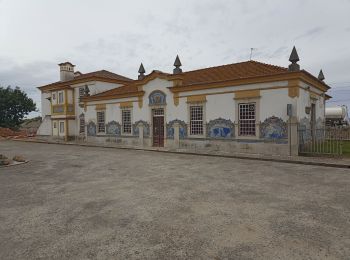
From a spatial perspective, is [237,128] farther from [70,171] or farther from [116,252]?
[116,252]

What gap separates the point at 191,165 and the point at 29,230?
322 inches

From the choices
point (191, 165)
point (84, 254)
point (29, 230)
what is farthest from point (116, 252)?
point (191, 165)

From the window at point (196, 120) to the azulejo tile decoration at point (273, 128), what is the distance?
4.22m

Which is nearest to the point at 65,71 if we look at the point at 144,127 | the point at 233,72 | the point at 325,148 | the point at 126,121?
the point at 126,121

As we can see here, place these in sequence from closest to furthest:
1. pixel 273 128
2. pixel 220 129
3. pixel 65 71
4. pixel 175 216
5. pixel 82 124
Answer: pixel 175 216 → pixel 273 128 → pixel 220 129 → pixel 82 124 → pixel 65 71

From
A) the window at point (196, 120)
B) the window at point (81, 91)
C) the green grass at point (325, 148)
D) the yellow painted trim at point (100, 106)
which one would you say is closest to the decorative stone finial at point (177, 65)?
the window at point (196, 120)

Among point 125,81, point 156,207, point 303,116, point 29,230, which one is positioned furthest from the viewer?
point 125,81

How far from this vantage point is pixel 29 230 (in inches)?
201

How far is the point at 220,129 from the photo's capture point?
1780cm

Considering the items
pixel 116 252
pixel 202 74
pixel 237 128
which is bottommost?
pixel 116 252

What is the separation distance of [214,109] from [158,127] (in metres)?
5.08

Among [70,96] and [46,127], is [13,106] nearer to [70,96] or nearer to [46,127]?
[46,127]

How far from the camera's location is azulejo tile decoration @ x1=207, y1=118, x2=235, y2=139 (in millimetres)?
17344

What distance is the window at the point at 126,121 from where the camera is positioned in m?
23.3
